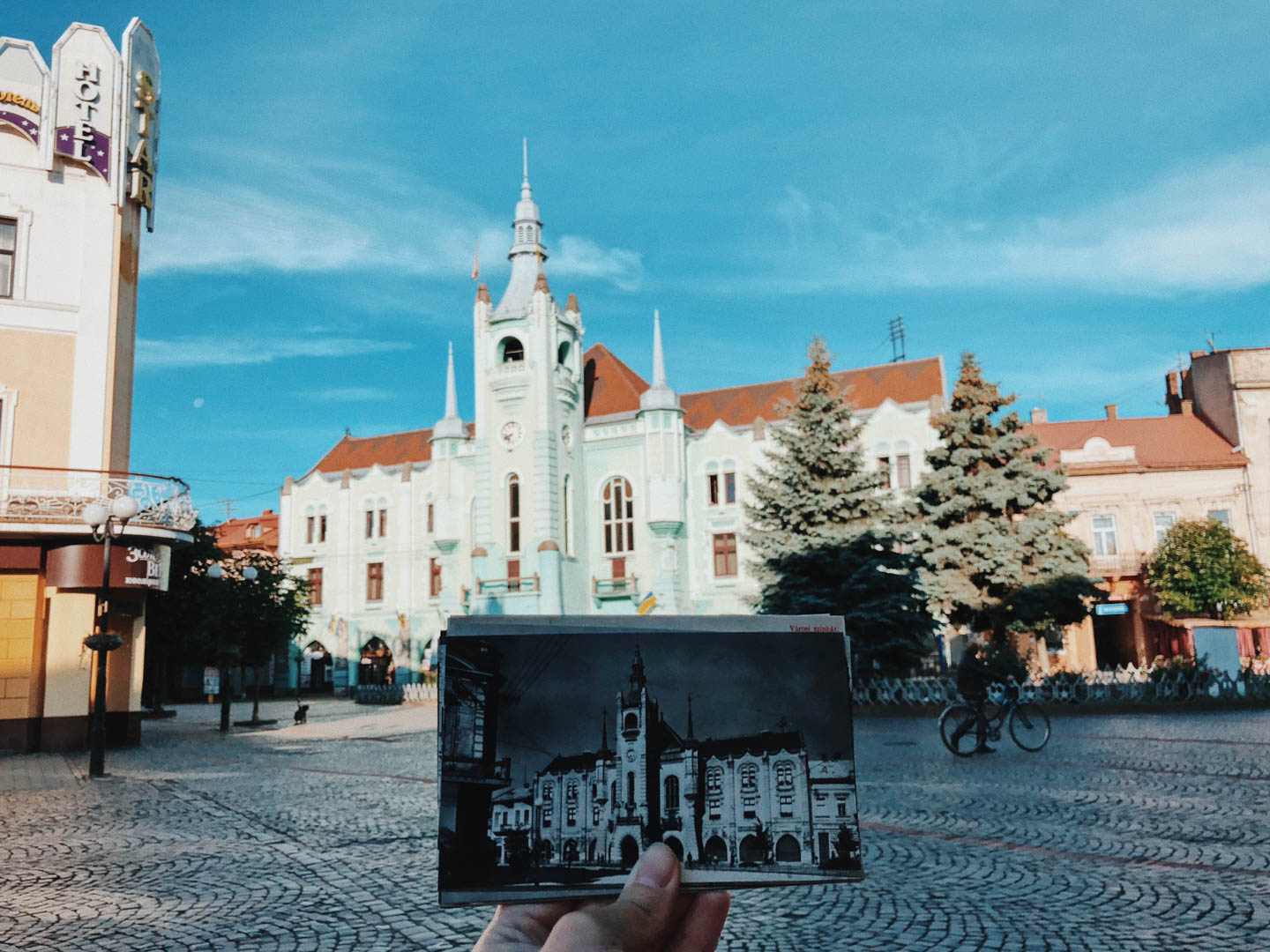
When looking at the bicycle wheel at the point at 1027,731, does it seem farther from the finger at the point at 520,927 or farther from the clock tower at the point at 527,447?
the clock tower at the point at 527,447

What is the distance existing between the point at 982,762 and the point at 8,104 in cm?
2264

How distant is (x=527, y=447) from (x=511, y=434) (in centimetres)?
124

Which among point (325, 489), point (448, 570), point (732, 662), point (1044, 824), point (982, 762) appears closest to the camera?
point (732, 662)

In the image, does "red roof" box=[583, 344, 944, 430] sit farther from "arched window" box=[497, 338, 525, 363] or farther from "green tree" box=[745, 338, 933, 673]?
"green tree" box=[745, 338, 933, 673]

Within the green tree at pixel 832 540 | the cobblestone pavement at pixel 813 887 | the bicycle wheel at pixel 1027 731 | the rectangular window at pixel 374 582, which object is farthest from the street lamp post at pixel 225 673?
the rectangular window at pixel 374 582

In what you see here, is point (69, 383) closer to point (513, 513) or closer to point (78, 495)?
point (78, 495)

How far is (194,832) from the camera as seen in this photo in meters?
10.2

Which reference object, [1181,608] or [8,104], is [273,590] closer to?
[8,104]

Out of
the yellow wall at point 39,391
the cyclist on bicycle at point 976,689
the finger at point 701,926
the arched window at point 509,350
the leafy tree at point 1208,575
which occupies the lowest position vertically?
the cyclist on bicycle at point 976,689

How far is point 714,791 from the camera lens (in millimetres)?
2141

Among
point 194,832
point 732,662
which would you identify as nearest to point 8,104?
point 194,832

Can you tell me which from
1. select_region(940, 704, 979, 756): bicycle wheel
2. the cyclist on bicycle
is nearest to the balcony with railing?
the cyclist on bicycle

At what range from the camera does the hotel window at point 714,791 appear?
2.13m

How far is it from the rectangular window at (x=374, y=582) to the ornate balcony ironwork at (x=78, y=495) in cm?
3225
